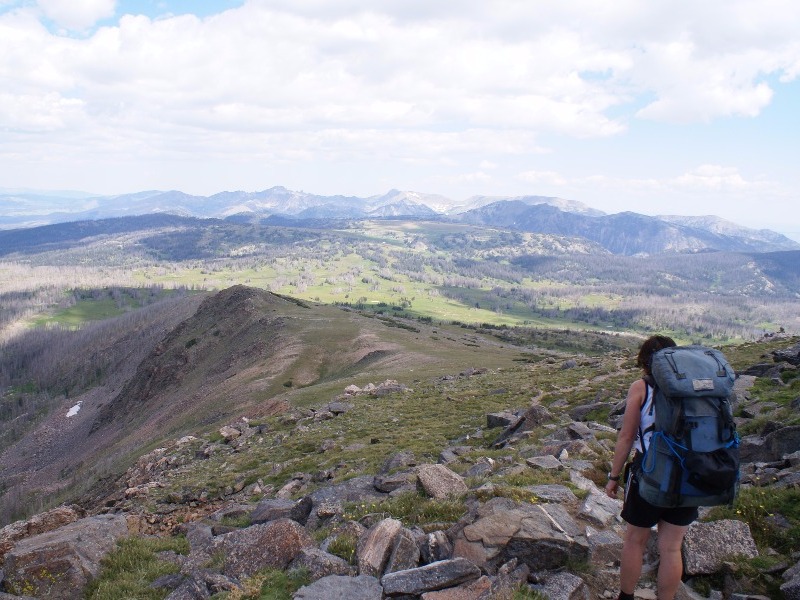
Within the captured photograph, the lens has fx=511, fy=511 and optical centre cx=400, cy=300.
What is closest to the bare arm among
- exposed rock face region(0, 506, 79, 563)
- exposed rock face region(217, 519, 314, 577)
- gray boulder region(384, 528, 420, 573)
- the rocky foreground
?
the rocky foreground

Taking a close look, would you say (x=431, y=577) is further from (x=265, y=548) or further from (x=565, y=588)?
(x=265, y=548)

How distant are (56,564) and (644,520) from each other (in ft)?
43.4

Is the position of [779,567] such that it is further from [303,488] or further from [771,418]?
[303,488]

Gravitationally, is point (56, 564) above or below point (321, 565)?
below

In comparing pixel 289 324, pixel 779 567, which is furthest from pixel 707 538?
pixel 289 324

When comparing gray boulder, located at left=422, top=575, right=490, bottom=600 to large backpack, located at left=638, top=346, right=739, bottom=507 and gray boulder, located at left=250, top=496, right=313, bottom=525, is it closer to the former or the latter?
large backpack, located at left=638, top=346, right=739, bottom=507

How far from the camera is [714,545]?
10.3 meters

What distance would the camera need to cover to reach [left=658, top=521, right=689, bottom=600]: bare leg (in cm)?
880

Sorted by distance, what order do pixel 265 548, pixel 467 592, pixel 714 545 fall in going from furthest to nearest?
pixel 265 548 → pixel 714 545 → pixel 467 592

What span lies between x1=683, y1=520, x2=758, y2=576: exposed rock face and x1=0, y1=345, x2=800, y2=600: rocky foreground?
0.02 m

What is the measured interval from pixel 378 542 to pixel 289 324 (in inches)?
3257

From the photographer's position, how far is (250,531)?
13531mm

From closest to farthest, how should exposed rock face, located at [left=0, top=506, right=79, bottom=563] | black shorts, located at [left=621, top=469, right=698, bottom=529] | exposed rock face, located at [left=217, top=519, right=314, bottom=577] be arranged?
1. black shorts, located at [left=621, top=469, right=698, bottom=529]
2. exposed rock face, located at [left=217, top=519, right=314, bottom=577]
3. exposed rock face, located at [left=0, top=506, right=79, bottom=563]

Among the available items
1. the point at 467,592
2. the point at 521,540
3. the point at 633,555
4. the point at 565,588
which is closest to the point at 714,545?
the point at 633,555
